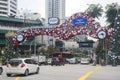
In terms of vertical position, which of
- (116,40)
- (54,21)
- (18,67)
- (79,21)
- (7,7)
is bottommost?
(18,67)

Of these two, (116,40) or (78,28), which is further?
(116,40)

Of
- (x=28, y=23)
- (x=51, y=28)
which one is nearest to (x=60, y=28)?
(x=51, y=28)

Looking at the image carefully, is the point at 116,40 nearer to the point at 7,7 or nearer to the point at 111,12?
the point at 111,12

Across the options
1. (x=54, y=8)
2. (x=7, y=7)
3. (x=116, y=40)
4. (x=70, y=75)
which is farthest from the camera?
(x=54, y=8)

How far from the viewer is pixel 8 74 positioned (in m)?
26.8

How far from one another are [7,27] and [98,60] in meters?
44.3

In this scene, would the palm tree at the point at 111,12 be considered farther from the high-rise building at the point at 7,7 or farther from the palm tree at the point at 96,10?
the high-rise building at the point at 7,7

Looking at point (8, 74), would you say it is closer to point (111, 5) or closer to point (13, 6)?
point (111, 5)

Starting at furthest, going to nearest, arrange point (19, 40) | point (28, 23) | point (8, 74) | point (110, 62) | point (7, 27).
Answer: point (28, 23) < point (7, 27) < point (19, 40) < point (110, 62) < point (8, 74)

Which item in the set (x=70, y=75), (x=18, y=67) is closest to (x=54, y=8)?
(x=70, y=75)

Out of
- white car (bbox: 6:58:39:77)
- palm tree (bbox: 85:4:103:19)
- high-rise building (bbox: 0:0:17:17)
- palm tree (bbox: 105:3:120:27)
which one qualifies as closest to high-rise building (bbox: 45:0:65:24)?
high-rise building (bbox: 0:0:17:17)

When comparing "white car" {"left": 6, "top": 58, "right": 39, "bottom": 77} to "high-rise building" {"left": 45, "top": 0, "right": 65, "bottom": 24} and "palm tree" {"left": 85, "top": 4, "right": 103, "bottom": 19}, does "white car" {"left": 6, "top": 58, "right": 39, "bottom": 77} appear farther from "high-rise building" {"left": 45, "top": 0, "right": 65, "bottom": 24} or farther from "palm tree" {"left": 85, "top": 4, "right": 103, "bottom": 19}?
"high-rise building" {"left": 45, "top": 0, "right": 65, "bottom": 24}

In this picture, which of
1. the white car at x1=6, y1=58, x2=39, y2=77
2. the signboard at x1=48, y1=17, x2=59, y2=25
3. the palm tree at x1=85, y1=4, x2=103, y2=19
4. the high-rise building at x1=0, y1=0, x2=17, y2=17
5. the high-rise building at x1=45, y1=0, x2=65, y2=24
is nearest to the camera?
the white car at x1=6, y1=58, x2=39, y2=77

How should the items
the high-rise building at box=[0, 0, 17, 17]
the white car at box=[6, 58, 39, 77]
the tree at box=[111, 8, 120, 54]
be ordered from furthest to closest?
the high-rise building at box=[0, 0, 17, 17] < the tree at box=[111, 8, 120, 54] < the white car at box=[6, 58, 39, 77]
